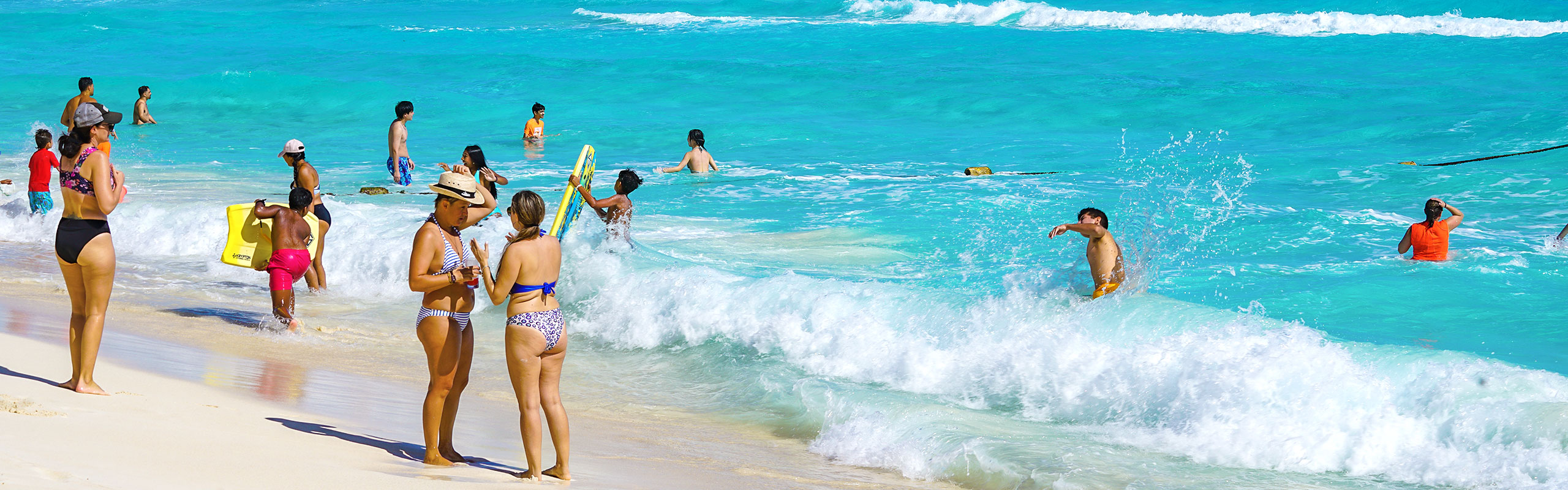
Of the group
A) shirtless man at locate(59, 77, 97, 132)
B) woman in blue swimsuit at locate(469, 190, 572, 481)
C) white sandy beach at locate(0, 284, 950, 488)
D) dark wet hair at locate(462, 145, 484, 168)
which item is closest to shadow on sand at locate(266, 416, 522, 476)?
white sandy beach at locate(0, 284, 950, 488)

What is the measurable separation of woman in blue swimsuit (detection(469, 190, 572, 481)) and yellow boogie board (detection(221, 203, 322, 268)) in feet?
15.5

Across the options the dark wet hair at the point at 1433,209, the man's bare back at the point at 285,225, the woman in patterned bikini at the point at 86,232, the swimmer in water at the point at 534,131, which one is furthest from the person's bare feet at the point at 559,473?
the swimmer in water at the point at 534,131

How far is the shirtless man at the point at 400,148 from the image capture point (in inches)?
556

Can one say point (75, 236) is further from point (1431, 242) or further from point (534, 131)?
point (534, 131)

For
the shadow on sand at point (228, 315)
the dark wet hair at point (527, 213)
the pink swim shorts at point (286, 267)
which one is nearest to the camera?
the dark wet hair at point (527, 213)

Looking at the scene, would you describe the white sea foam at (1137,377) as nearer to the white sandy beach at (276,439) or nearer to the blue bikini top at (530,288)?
the white sandy beach at (276,439)

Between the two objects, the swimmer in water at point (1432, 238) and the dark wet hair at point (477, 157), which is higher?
the dark wet hair at point (477, 157)

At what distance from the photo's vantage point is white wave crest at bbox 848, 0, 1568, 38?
108 feet

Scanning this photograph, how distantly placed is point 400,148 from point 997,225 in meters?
7.07

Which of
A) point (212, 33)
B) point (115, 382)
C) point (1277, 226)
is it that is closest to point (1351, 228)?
point (1277, 226)

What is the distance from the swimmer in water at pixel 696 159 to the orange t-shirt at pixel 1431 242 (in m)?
8.62

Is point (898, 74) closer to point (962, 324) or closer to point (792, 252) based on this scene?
point (792, 252)

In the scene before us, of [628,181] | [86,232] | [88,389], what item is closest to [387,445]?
[88,389]

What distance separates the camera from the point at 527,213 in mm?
4504
